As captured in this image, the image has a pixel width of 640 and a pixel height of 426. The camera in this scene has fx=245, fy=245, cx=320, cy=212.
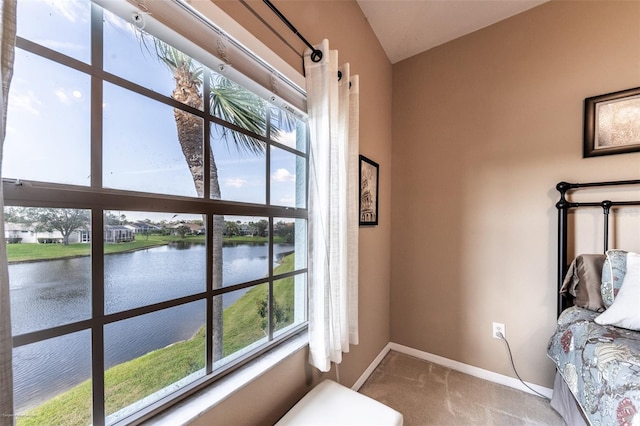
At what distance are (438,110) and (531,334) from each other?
1880mm

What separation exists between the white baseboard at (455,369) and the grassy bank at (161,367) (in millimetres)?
1065

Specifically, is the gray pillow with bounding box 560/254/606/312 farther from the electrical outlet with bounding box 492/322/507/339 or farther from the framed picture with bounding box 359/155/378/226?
the framed picture with bounding box 359/155/378/226

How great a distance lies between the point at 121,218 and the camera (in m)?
0.71

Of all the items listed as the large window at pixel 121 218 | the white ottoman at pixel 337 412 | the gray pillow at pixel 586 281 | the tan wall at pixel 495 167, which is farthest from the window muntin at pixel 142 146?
the gray pillow at pixel 586 281

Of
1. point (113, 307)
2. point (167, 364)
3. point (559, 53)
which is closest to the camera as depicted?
point (113, 307)

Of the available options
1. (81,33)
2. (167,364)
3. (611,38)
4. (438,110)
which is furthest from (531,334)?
(81,33)

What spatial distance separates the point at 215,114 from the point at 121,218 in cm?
51

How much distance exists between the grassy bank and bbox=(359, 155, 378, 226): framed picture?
29.4 inches

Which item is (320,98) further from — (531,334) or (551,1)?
(531,334)

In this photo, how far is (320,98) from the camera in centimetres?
121

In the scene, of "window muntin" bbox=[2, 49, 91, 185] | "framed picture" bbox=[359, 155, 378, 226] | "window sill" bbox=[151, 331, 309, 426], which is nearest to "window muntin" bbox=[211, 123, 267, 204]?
"window muntin" bbox=[2, 49, 91, 185]

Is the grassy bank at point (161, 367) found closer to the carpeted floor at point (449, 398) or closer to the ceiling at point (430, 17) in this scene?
the carpeted floor at point (449, 398)

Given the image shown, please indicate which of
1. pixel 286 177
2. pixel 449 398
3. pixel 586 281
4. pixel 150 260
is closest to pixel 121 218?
pixel 150 260

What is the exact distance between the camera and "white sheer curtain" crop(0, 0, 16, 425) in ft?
1.38
